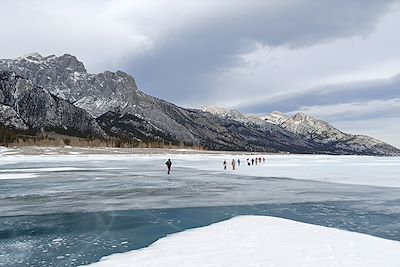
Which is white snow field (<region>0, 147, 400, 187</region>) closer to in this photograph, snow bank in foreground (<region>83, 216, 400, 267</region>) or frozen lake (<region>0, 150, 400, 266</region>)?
frozen lake (<region>0, 150, 400, 266</region>)

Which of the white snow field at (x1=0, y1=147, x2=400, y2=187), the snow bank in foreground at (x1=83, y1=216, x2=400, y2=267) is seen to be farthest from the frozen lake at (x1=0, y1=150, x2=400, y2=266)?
the white snow field at (x1=0, y1=147, x2=400, y2=187)

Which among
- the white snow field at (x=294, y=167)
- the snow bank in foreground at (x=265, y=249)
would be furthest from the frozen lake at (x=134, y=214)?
the white snow field at (x=294, y=167)

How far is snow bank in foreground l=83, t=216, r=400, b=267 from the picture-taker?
8203 mm

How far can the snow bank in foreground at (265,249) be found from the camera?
820 cm

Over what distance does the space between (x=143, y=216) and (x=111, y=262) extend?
6.20 metres

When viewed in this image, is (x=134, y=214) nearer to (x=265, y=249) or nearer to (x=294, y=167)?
(x=265, y=249)

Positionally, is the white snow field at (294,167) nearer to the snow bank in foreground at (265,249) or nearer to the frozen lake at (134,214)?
the frozen lake at (134,214)

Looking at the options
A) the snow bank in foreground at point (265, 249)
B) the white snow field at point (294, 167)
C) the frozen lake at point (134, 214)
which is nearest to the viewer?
the snow bank in foreground at point (265, 249)

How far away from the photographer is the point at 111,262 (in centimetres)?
857

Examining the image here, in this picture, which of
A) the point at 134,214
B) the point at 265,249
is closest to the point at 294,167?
the point at 134,214

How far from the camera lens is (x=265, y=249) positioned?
921 cm

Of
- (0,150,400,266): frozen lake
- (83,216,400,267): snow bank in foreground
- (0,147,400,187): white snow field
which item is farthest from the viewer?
(0,147,400,187): white snow field

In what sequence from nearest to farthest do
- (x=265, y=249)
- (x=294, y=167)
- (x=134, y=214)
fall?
(x=265, y=249)
(x=134, y=214)
(x=294, y=167)

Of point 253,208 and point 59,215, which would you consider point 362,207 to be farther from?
point 59,215
